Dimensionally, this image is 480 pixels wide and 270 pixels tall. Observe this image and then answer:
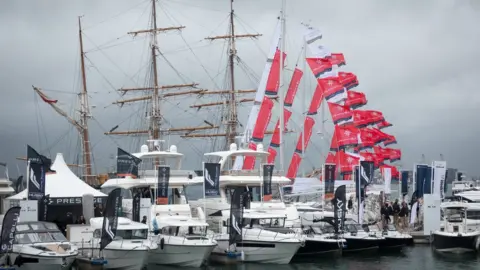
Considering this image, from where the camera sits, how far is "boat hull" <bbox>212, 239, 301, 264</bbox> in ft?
140

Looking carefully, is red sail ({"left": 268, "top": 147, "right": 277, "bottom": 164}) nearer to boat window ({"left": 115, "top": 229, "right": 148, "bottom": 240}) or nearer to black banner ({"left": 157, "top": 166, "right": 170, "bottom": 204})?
black banner ({"left": 157, "top": 166, "right": 170, "bottom": 204})

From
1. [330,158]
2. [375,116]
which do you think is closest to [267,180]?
[330,158]

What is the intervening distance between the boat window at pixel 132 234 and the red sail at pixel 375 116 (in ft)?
173

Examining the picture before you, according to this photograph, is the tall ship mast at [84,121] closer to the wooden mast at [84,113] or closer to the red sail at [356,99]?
the wooden mast at [84,113]

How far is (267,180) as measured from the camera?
48844mm

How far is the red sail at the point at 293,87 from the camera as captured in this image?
237ft

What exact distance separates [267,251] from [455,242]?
42.0ft

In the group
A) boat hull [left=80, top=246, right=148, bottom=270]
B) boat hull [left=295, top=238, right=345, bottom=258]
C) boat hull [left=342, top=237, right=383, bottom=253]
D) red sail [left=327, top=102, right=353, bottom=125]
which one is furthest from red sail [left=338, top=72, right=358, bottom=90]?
boat hull [left=80, top=246, right=148, bottom=270]

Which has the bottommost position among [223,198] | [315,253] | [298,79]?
[315,253]

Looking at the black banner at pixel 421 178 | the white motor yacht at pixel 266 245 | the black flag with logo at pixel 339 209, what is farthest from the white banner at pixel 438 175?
the white motor yacht at pixel 266 245

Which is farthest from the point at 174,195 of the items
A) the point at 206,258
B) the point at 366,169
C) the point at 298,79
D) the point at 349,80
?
the point at 349,80

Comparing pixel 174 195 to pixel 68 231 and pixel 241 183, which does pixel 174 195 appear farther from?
pixel 68 231

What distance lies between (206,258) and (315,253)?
8.40m

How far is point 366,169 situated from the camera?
175ft
